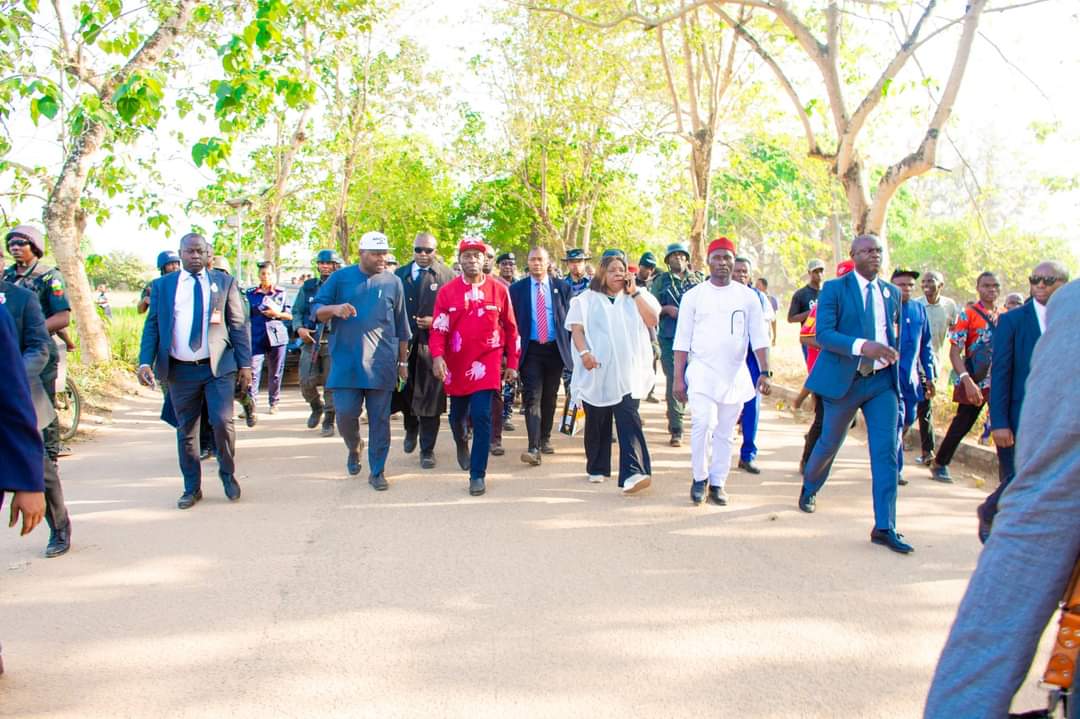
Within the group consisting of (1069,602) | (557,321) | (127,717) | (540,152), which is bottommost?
(127,717)

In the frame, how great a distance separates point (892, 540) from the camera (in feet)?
17.7

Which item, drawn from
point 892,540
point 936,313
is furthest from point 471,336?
point 936,313

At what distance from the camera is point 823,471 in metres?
6.19

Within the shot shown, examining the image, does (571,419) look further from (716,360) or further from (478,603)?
(478,603)

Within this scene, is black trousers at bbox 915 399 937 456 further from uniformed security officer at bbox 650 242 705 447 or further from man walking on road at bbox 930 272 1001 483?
uniformed security officer at bbox 650 242 705 447

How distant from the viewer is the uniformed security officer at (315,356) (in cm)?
989

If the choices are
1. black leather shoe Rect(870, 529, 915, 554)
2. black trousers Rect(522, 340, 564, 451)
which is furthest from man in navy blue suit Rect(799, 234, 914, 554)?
black trousers Rect(522, 340, 564, 451)

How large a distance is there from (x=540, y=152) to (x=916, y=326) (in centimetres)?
1976

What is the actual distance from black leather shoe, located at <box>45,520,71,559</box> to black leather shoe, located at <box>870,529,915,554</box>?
511 centimetres

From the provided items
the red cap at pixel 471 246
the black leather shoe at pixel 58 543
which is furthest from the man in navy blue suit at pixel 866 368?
the black leather shoe at pixel 58 543

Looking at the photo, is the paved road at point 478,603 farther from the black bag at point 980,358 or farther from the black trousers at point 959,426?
the black bag at point 980,358

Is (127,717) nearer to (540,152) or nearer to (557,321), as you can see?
(557,321)

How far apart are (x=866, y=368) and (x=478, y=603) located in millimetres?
2943

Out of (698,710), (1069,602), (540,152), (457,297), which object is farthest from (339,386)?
(540,152)
